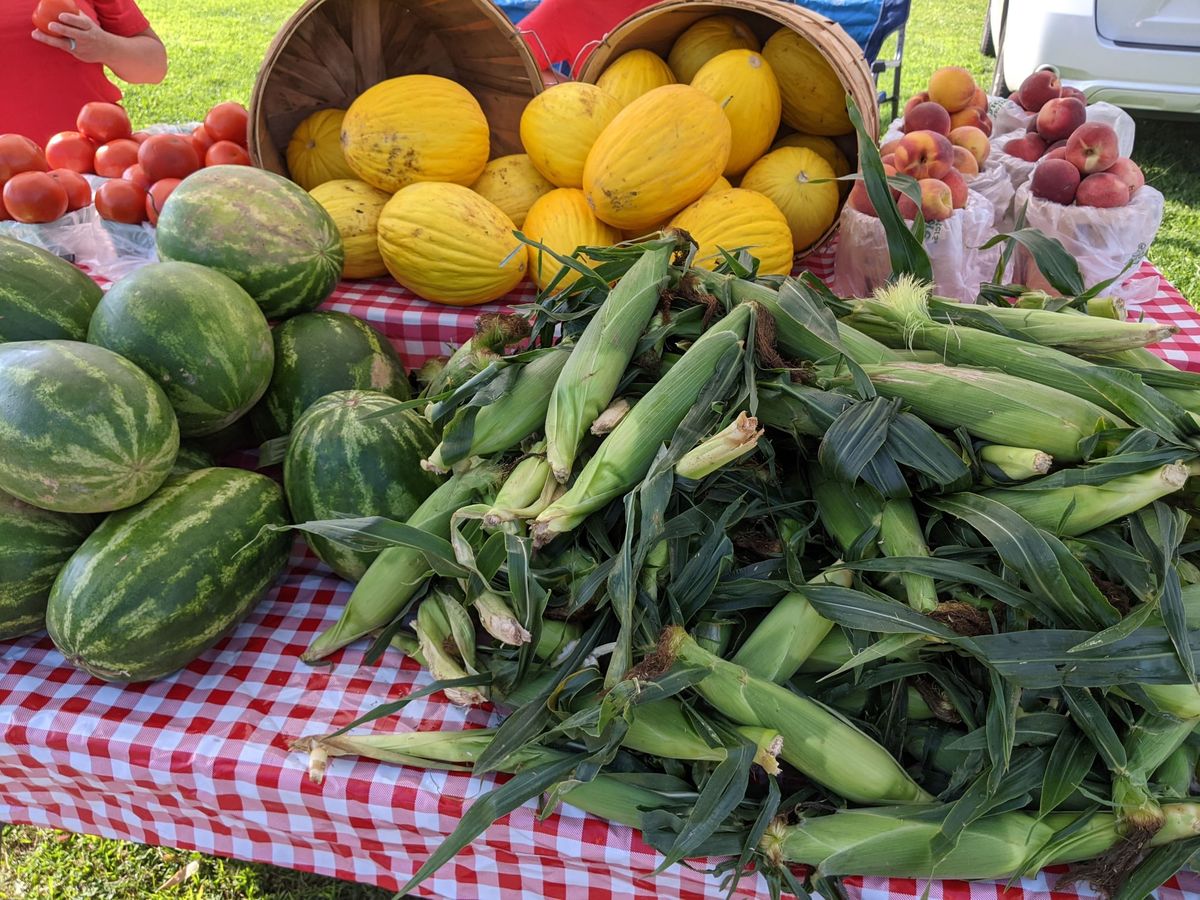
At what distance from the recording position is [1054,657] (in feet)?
2.43

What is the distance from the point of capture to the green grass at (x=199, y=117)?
5.21 ft

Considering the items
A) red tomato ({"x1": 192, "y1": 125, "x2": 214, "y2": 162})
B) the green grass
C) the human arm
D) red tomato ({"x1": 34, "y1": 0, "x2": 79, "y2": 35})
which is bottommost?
the green grass

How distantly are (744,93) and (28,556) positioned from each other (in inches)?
59.6

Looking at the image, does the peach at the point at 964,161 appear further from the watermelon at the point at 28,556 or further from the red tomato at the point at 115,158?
the red tomato at the point at 115,158

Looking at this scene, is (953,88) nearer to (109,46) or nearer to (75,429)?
(75,429)

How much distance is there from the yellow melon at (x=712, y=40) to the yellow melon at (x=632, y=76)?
0.21ft

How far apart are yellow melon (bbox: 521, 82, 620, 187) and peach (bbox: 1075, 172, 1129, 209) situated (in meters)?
1.07

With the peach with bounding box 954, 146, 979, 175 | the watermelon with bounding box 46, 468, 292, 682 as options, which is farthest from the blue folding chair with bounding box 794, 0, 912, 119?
the watermelon with bounding box 46, 468, 292, 682

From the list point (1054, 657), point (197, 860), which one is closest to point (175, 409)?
point (197, 860)

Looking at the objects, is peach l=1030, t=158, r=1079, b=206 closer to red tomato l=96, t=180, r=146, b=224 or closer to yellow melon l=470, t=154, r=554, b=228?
yellow melon l=470, t=154, r=554, b=228

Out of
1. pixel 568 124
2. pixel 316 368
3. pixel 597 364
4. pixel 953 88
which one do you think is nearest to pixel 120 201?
pixel 316 368

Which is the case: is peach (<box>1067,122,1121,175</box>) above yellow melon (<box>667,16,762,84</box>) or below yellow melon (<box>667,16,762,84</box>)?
below

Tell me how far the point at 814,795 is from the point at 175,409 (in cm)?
105

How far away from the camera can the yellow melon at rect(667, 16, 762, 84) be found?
6.03 ft
